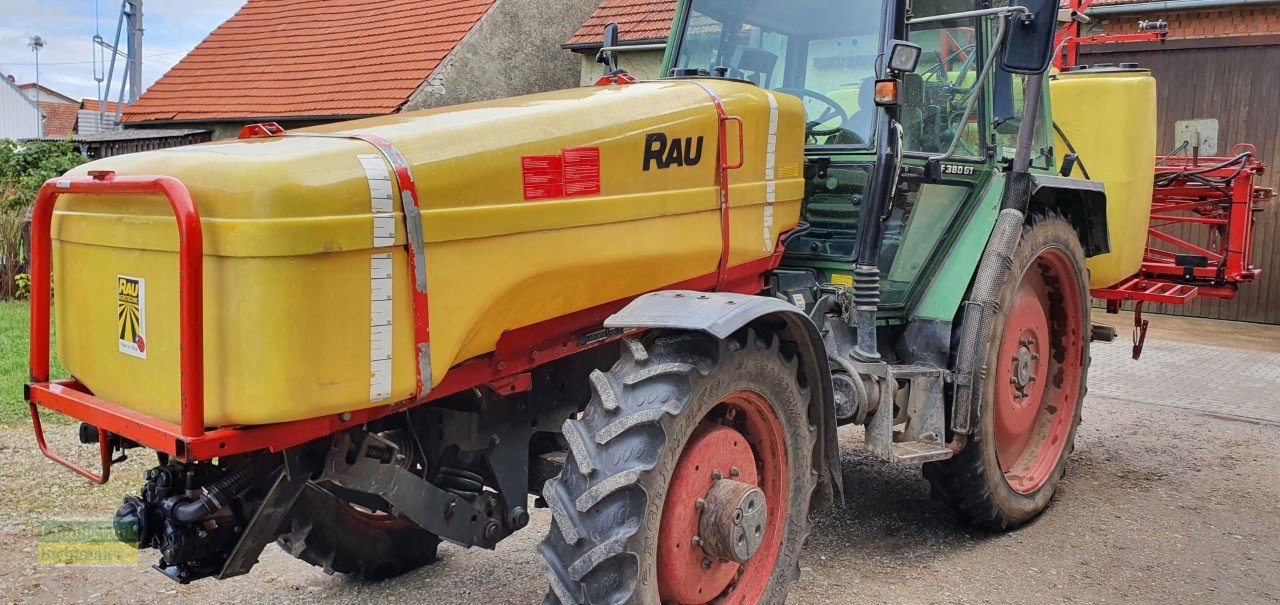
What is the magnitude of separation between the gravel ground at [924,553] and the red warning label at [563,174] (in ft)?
5.57

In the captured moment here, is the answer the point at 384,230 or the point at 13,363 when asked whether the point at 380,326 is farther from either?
the point at 13,363

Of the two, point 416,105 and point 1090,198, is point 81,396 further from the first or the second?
point 416,105

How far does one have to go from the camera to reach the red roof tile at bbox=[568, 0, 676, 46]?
39.5 ft

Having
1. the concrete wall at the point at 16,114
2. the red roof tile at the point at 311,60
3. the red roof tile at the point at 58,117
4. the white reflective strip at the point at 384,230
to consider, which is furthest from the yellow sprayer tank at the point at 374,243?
the concrete wall at the point at 16,114

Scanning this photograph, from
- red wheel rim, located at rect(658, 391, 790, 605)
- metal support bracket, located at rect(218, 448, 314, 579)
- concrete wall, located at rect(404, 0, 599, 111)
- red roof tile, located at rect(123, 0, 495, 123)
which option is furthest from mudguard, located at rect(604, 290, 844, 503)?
concrete wall, located at rect(404, 0, 599, 111)

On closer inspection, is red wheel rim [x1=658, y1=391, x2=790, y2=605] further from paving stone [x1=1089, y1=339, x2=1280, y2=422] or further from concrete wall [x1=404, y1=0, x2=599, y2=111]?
concrete wall [x1=404, y1=0, x2=599, y2=111]

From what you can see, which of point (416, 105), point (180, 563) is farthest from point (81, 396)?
point (416, 105)

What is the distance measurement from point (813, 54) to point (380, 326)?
2.39m

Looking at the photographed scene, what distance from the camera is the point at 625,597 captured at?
8.87 ft

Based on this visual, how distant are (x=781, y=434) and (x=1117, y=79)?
12.4 feet

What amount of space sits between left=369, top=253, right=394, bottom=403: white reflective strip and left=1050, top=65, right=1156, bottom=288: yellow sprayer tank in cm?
441

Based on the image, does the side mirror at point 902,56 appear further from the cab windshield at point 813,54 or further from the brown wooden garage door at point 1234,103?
the brown wooden garage door at point 1234,103

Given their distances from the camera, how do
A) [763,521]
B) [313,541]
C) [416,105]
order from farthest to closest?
[416,105] → [313,541] → [763,521]

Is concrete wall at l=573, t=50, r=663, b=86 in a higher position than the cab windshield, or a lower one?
higher
